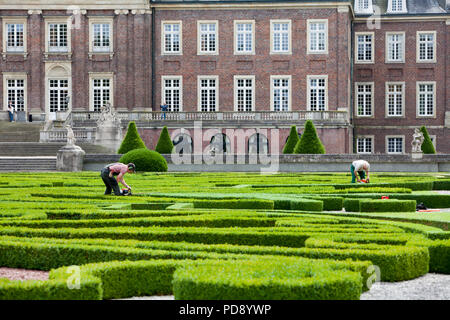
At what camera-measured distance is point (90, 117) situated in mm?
45844

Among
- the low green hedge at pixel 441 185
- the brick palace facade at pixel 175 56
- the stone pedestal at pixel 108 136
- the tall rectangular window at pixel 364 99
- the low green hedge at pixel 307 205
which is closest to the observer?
the low green hedge at pixel 307 205

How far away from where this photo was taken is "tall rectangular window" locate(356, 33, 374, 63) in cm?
5386

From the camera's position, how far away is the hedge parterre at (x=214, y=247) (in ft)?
20.0

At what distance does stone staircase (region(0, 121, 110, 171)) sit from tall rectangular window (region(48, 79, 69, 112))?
Answer: 4.21 meters

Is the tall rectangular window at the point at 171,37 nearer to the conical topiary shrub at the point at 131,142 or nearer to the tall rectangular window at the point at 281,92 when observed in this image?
the tall rectangular window at the point at 281,92

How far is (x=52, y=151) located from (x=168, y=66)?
1494 centimetres

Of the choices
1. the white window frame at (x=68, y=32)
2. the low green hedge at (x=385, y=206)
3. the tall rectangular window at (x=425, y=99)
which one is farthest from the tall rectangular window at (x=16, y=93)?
the low green hedge at (x=385, y=206)

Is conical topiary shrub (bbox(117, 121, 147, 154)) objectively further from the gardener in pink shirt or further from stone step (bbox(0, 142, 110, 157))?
the gardener in pink shirt

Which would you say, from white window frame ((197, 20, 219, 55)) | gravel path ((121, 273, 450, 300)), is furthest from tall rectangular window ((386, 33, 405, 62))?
gravel path ((121, 273, 450, 300))

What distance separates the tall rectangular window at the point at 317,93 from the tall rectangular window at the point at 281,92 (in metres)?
1.39

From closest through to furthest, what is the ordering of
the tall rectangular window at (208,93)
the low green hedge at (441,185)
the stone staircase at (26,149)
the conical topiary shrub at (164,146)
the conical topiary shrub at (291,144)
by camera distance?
the low green hedge at (441,185)
the stone staircase at (26,149)
the conical topiary shrub at (164,146)
the conical topiary shrub at (291,144)
the tall rectangular window at (208,93)

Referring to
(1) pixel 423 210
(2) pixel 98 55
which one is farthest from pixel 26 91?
(1) pixel 423 210

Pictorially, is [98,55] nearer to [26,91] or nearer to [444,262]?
[26,91]

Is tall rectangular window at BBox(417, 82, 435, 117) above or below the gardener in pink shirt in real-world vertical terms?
above
